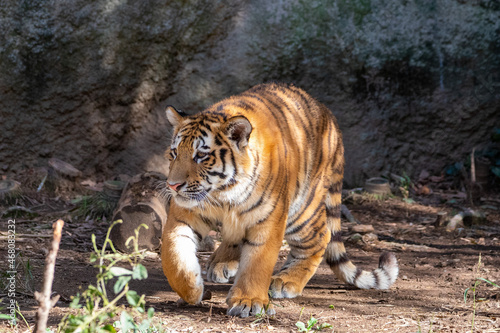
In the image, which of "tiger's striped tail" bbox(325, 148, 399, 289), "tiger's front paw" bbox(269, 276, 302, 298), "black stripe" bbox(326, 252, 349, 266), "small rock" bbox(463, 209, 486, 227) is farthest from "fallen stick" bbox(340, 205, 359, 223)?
"tiger's front paw" bbox(269, 276, 302, 298)

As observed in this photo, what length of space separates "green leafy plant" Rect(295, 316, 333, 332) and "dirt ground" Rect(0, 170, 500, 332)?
72 millimetres

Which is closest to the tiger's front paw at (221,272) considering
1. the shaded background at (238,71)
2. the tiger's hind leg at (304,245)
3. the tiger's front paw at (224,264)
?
the tiger's front paw at (224,264)

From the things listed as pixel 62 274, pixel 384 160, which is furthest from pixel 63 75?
pixel 384 160

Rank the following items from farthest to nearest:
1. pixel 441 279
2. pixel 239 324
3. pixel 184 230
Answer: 1. pixel 441 279
2. pixel 184 230
3. pixel 239 324

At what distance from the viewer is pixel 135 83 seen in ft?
20.9

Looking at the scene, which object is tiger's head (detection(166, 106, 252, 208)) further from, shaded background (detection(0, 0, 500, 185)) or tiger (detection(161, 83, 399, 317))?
shaded background (detection(0, 0, 500, 185))

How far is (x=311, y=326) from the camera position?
9.62ft

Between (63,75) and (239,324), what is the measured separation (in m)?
4.00

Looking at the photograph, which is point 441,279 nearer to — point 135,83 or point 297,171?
point 297,171

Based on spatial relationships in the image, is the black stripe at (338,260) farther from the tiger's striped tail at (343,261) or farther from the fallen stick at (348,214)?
the fallen stick at (348,214)

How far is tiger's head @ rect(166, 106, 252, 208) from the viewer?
3.23 metres

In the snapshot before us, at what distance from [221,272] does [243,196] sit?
108 centimetres

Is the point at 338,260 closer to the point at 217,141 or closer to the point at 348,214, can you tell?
the point at 217,141

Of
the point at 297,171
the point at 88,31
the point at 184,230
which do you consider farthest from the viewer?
the point at 88,31
